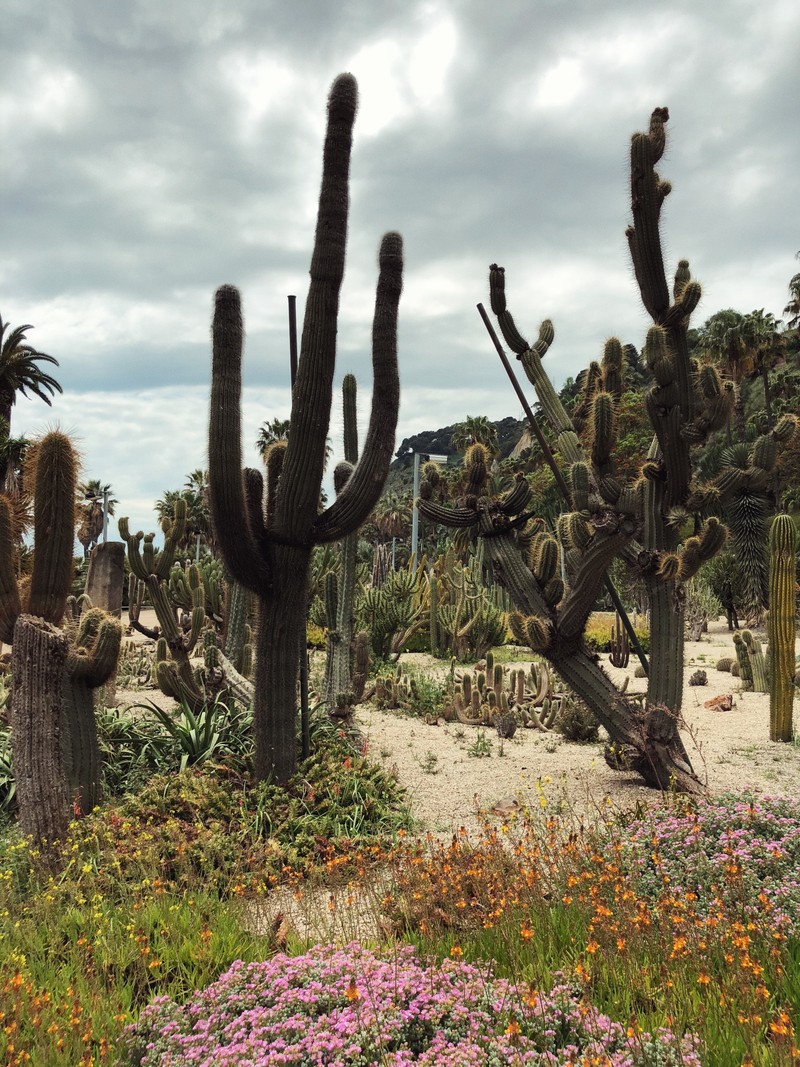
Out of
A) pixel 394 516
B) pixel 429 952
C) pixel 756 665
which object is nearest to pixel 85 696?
pixel 429 952

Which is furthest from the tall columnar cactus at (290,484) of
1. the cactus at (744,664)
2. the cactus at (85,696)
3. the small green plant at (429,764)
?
the cactus at (744,664)

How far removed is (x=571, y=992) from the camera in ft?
9.78

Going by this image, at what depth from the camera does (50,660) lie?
17.2 feet

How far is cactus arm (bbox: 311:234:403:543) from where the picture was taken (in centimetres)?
607

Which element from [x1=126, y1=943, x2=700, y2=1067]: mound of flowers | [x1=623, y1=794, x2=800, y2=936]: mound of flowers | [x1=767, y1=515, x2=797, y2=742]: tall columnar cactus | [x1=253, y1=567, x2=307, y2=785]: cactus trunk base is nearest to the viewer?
[x1=126, y1=943, x2=700, y2=1067]: mound of flowers

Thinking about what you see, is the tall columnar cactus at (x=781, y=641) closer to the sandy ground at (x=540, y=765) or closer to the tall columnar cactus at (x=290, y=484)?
the sandy ground at (x=540, y=765)

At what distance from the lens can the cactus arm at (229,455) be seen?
5578 mm

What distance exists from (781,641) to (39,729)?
7906 mm

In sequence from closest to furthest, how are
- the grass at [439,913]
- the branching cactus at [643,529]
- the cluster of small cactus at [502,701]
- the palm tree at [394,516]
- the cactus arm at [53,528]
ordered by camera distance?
the grass at [439,913], the cactus arm at [53,528], the branching cactus at [643,529], the cluster of small cactus at [502,701], the palm tree at [394,516]

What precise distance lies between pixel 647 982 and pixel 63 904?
3.27 metres

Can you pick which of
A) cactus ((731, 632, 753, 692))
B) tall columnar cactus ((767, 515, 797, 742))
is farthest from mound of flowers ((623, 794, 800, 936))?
cactus ((731, 632, 753, 692))

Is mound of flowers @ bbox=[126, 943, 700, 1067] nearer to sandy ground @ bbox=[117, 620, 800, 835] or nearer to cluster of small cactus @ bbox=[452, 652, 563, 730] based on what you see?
sandy ground @ bbox=[117, 620, 800, 835]

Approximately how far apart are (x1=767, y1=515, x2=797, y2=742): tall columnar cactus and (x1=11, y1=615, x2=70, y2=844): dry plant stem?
7.59m

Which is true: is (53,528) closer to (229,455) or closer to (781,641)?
(229,455)
